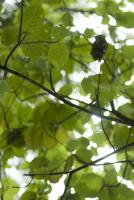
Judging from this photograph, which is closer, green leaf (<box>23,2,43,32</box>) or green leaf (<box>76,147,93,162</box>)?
green leaf (<box>23,2,43,32</box>)

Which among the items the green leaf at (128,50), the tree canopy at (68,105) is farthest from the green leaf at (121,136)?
the green leaf at (128,50)

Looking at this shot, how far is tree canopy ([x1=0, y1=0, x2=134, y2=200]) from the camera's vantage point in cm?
58

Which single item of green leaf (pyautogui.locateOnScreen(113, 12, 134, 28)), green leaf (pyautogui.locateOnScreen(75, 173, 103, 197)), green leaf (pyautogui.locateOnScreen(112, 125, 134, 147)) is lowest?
green leaf (pyautogui.locateOnScreen(75, 173, 103, 197))

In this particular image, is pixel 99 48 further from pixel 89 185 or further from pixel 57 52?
pixel 89 185

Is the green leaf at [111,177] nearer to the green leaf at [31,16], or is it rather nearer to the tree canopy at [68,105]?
the tree canopy at [68,105]

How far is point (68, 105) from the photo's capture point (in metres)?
0.75

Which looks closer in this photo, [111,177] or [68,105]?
[111,177]

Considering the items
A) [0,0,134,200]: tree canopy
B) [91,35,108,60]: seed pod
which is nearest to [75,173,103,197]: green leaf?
[0,0,134,200]: tree canopy

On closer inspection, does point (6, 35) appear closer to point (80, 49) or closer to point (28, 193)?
point (80, 49)

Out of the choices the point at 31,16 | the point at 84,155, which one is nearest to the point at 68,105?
the point at 84,155

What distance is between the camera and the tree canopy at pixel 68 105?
0.58 meters

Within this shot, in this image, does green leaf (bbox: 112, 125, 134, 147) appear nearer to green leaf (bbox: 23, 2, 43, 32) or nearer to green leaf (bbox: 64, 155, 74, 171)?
green leaf (bbox: 64, 155, 74, 171)

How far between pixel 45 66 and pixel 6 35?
19 cm

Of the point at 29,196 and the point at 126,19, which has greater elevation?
the point at 126,19
